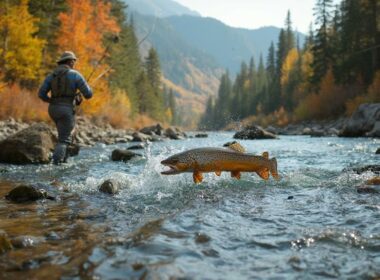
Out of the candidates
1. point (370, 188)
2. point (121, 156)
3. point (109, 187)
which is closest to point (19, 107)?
point (121, 156)

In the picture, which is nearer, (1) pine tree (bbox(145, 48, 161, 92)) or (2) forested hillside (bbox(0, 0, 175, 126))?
(2) forested hillside (bbox(0, 0, 175, 126))

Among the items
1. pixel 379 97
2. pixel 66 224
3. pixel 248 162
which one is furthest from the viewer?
pixel 379 97

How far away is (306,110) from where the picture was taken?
4731cm

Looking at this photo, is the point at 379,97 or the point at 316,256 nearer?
the point at 316,256

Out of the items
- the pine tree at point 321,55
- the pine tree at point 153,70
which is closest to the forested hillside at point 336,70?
the pine tree at point 321,55

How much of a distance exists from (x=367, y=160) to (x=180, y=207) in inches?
298

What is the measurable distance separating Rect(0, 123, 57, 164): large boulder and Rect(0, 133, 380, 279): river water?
405cm

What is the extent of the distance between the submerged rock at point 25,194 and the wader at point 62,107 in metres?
4.45

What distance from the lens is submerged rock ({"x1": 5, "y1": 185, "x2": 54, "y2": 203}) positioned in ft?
20.2

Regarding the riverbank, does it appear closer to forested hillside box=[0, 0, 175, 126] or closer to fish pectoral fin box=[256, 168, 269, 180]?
forested hillside box=[0, 0, 175, 126]

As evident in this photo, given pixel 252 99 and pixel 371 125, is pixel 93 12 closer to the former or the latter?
pixel 371 125

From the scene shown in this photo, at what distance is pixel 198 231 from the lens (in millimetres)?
4371

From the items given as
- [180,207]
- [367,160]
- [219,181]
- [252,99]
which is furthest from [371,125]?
[252,99]

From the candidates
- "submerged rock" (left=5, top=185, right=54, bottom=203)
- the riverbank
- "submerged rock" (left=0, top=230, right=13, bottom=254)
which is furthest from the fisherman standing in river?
"submerged rock" (left=0, top=230, right=13, bottom=254)
